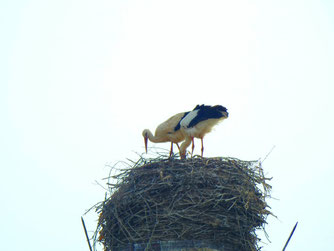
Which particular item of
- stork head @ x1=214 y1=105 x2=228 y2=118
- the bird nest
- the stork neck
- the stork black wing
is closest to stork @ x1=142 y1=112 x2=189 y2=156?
the stork neck

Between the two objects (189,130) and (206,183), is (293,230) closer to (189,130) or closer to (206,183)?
(206,183)

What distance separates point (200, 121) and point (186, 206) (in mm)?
3150

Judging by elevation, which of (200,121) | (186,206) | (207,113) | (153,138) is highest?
(207,113)

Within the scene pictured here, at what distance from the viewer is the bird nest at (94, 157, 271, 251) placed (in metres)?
6.13

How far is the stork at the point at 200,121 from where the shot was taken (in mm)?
9039

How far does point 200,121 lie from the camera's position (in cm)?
930

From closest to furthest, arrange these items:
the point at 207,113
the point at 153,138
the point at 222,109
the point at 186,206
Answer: the point at 186,206, the point at 222,109, the point at 207,113, the point at 153,138

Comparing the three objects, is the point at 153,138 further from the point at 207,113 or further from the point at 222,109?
the point at 222,109

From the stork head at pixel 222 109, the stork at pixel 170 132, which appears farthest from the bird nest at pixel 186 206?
the stork at pixel 170 132

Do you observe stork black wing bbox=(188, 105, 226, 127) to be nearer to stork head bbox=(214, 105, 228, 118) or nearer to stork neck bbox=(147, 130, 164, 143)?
stork head bbox=(214, 105, 228, 118)

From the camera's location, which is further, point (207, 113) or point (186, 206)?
point (207, 113)

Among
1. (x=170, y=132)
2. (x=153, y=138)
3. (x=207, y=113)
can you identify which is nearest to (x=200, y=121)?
(x=207, y=113)

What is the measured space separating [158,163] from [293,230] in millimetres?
2246

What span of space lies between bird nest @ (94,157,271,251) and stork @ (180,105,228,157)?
197 centimetres
